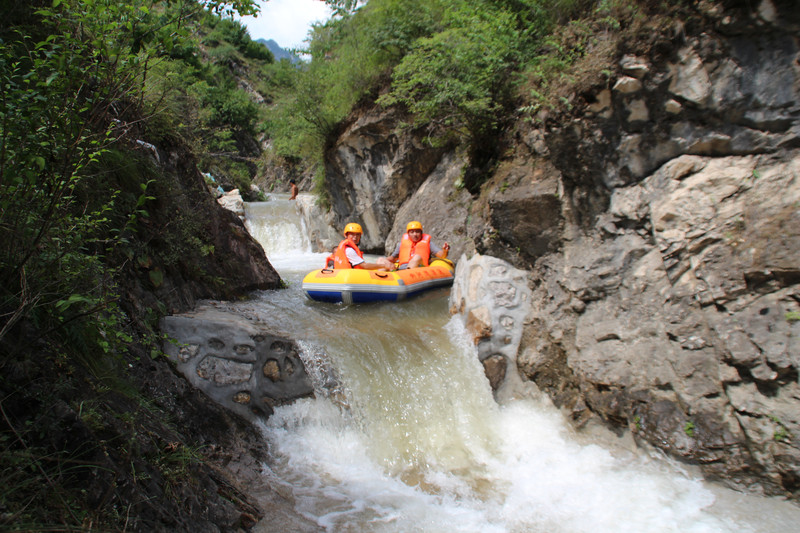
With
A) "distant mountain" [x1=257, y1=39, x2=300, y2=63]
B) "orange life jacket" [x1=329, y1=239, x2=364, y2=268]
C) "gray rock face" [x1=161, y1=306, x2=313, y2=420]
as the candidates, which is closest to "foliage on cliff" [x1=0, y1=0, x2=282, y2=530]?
"gray rock face" [x1=161, y1=306, x2=313, y2=420]

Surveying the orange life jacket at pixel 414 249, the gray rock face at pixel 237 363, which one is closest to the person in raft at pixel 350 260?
the orange life jacket at pixel 414 249

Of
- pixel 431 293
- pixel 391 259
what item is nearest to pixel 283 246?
pixel 391 259

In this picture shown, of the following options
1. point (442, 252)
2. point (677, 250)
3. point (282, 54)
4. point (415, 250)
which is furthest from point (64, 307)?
point (282, 54)

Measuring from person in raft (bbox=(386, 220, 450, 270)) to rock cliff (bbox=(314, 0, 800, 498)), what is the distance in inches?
106

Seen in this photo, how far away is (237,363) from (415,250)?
4.81 meters

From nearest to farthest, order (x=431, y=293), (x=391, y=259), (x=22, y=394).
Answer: (x=22, y=394) < (x=431, y=293) < (x=391, y=259)

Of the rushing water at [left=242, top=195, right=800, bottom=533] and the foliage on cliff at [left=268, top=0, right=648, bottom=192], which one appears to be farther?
the foliage on cliff at [left=268, top=0, right=648, bottom=192]

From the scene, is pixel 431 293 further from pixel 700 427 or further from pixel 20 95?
pixel 20 95

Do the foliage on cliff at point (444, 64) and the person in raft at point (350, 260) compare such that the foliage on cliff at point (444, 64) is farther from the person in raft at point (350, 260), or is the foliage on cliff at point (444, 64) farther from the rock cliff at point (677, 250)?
the person in raft at point (350, 260)

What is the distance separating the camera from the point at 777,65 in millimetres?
3588

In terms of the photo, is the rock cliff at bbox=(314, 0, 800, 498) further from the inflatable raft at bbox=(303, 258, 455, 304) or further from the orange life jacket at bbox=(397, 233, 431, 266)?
the orange life jacket at bbox=(397, 233, 431, 266)

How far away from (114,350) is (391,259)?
6.26 metres

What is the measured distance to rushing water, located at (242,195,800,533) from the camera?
3068mm

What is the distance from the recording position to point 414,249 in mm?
8430
